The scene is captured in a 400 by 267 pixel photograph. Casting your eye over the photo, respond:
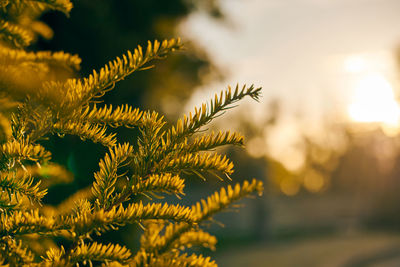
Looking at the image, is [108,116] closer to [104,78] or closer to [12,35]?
[104,78]

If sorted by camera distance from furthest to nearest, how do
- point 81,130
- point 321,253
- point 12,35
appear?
1. point 321,253
2. point 12,35
3. point 81,130

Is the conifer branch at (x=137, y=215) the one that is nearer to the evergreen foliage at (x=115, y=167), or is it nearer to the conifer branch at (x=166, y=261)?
the evergreen foliage at (x=115, y=167)

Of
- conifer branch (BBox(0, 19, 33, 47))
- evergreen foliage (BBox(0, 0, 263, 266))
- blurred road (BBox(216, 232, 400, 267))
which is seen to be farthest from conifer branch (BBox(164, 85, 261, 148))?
blurred road (BBox(216, 232, 400, 267))

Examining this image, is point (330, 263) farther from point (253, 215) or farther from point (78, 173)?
point (78, 173)

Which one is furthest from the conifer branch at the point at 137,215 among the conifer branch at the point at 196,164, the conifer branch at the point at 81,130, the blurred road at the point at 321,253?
the blurred road at the point at 321,253

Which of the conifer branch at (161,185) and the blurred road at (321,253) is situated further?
the blurred road at (321,253)

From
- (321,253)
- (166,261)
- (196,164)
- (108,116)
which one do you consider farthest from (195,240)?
(321,253)

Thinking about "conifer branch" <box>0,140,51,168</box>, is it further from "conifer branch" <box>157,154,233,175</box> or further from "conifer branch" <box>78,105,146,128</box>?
"conifer branch" <box>157,154,233,175</box>

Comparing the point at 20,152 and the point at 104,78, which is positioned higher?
the point at 104,78

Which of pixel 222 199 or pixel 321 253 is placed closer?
pixel 222 199

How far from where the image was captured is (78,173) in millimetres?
2967

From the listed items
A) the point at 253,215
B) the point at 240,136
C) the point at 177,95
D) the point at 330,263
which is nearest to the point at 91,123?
the point at 240,136

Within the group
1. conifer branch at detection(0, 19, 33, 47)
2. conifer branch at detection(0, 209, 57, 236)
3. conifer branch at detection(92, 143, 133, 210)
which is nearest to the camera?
conifer branch at detection(0, 209, 57, 236)

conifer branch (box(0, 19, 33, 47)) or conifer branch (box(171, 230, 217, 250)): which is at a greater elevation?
conifer branch (box(0, 19, 33, 47))
